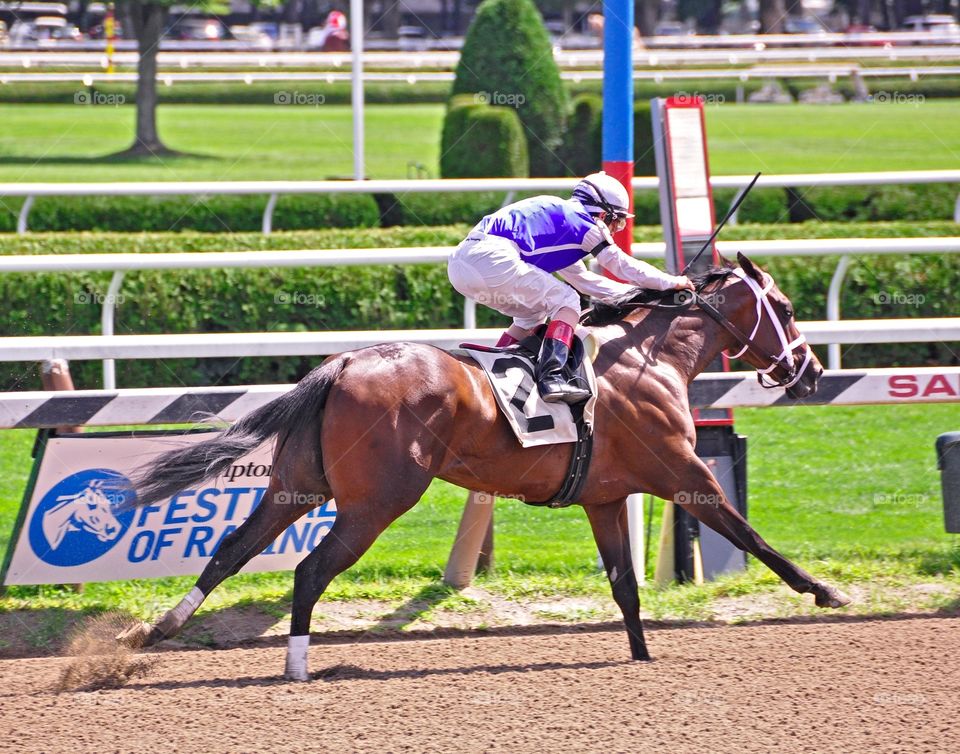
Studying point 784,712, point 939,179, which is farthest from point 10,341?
point 939,179

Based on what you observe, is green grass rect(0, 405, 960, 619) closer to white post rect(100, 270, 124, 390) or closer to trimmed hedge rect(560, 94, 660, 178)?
white post rect(100, 270, 124, 390)

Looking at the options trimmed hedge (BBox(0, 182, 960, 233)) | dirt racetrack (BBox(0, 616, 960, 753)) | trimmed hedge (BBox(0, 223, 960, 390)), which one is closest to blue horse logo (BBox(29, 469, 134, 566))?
dirt racetrack (BBox(0, 616, 960, 753))

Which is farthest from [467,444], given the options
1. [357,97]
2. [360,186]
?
[357,97]

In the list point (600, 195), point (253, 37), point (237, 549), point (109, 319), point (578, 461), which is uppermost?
point (253, 37)

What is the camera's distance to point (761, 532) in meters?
5.99

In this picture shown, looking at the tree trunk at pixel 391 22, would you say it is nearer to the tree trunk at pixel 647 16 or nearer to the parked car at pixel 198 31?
the parked car at pixel 198 31

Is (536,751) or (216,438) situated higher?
(216,438)

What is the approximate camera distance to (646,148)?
1616 cm

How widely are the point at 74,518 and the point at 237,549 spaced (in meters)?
1.01

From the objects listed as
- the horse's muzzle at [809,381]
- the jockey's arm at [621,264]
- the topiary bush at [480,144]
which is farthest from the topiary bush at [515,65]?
the jockey's arm at [621,264]

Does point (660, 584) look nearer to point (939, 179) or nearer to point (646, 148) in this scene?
point (939, 179)

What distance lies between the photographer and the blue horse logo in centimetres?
498

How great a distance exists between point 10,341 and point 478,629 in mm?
2472

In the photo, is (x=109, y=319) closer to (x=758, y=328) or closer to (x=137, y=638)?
(x=137, y=638)
